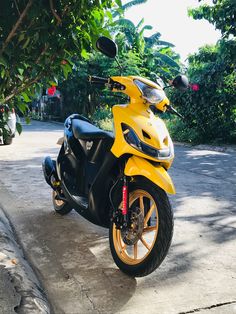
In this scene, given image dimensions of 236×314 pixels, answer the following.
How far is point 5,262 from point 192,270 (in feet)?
4.69

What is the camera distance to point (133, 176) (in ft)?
9.47

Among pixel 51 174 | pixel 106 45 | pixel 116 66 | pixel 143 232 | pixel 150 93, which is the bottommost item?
pixel 143 232

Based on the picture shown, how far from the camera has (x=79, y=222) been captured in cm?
411

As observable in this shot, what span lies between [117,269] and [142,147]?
998 millimetres

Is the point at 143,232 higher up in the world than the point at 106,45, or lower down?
lower down

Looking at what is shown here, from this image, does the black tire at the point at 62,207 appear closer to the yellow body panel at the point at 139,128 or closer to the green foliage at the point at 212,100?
the yellow body panel at the point at 139,128

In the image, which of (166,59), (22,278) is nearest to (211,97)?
(22,278)

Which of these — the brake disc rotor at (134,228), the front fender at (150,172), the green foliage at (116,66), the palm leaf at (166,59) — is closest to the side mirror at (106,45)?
the front fender at (150,172)

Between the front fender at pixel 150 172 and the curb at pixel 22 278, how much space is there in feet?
3.31

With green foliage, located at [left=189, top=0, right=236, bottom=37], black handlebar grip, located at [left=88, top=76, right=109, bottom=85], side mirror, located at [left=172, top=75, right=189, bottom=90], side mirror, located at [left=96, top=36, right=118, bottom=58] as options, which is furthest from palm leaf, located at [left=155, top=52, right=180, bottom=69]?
side mirror, located at [left=96, top=36, right=118, bottom=58]

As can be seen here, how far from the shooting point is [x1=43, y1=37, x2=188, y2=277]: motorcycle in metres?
2.69

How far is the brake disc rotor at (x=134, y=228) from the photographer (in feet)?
9.30

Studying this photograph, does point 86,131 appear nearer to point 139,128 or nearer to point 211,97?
point 139,128

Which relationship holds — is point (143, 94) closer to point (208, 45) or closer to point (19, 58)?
point (19, 58)
